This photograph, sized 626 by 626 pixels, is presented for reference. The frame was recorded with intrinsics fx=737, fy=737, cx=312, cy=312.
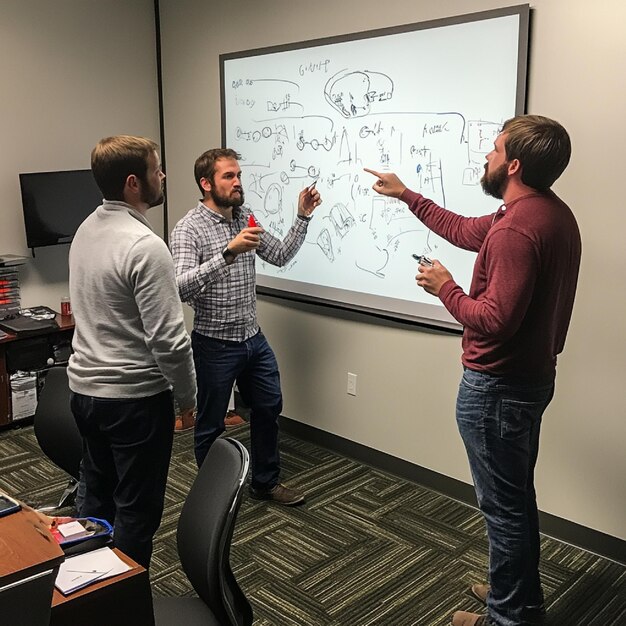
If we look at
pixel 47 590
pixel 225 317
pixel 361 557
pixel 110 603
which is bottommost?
pixel 361 557

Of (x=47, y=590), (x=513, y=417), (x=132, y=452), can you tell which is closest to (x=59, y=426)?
(x=132, y=452)

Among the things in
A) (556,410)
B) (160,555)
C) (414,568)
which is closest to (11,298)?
(160,555)

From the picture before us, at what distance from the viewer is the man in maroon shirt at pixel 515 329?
1.97m

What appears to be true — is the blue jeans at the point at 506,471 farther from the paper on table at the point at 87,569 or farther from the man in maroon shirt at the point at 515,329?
the paper on table at the point at 87,569

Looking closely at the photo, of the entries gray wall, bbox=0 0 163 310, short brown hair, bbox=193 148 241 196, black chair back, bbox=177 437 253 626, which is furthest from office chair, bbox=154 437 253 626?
gray wall, bbox=0 0 163 310

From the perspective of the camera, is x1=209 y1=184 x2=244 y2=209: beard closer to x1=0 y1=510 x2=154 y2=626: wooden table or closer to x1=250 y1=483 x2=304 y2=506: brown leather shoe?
x1=250 y1=483 x2=304 y2=506: brown leather shoe

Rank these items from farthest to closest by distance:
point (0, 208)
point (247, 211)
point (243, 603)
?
point (0, 208)
point (247, 211)
point (243, 603)

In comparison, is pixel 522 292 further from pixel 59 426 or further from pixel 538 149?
pixel 59 426

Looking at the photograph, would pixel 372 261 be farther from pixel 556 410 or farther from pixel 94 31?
pixel 94 31

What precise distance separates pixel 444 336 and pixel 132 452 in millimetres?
1494

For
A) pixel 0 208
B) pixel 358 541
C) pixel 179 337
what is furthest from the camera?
pixel 0 208

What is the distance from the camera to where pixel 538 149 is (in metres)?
1.98

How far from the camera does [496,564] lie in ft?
7.28

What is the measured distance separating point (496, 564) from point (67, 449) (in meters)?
1.64
